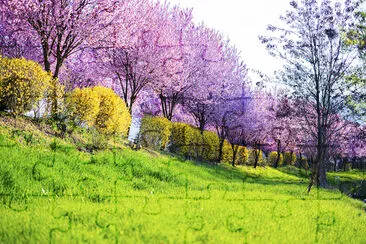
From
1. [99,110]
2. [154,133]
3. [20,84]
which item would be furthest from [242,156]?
[20,84]

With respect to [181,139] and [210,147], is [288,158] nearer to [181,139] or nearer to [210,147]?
[210,147]

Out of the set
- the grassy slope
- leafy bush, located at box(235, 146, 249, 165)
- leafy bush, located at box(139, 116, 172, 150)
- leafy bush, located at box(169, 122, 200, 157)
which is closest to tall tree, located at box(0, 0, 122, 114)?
the grassy slope

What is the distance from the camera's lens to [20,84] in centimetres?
1002

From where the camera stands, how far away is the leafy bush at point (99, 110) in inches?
464

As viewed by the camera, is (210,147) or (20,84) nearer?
(20,84)

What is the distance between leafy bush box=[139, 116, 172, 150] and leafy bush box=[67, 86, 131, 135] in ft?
8.12

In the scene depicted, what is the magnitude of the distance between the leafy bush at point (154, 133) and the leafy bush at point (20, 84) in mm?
6970

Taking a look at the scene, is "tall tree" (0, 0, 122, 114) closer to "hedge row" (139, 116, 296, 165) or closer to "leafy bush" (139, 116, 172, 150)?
"leafy bush" (139, 116, 172, 150)

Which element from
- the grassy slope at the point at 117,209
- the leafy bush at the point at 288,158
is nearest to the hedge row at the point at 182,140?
the grassy slope at the point at 117,209

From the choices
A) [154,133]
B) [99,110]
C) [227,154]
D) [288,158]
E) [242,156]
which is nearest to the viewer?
[99,110]

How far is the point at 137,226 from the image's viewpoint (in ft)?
15.8

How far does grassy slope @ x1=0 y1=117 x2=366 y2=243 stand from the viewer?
15.3ft

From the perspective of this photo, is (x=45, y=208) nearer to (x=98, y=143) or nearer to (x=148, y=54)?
(x=98, y=143)

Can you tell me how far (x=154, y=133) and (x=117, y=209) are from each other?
37.7 ft
